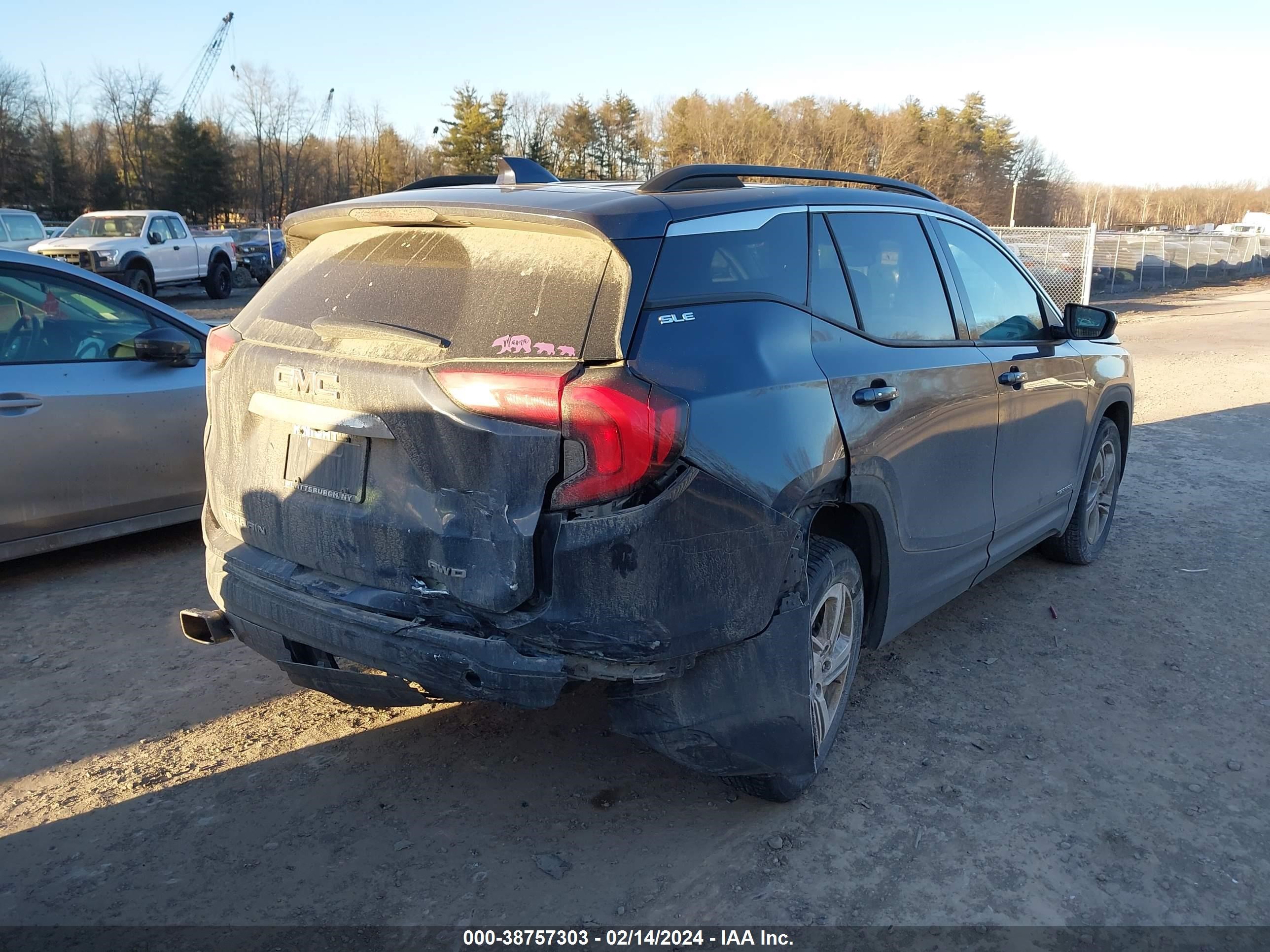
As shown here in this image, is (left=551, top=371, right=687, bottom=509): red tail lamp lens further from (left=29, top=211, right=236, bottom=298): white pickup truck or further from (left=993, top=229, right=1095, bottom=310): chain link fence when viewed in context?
(left=29, top=211, right=236, bottom=298): white pickup truck

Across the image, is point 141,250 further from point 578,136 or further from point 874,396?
point 578,136

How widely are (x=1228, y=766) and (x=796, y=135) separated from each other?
47103mm

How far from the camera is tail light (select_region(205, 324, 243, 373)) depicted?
3.36m

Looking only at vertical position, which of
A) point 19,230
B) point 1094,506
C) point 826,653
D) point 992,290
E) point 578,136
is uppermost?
point 578,136

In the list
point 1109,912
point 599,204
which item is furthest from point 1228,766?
point 599,204

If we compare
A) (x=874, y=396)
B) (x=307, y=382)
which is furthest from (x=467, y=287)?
(x=874, y=396)

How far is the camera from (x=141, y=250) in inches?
853

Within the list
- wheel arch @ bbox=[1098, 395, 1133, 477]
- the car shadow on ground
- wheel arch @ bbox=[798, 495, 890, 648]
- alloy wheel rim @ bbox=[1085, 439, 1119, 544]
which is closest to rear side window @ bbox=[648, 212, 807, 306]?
wheel arch @ bbox=[798, 495, 890, 648]

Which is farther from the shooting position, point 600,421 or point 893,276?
point 893,276

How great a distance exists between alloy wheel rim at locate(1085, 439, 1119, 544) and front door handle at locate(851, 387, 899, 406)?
2.58m

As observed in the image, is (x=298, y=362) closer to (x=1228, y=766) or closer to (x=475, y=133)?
(x=1228, y=766)

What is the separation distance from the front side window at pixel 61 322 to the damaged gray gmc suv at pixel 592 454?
229 cm

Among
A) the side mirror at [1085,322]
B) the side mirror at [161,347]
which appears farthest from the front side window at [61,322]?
the side mirror at [1085,322]

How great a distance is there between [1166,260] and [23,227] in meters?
32.2
